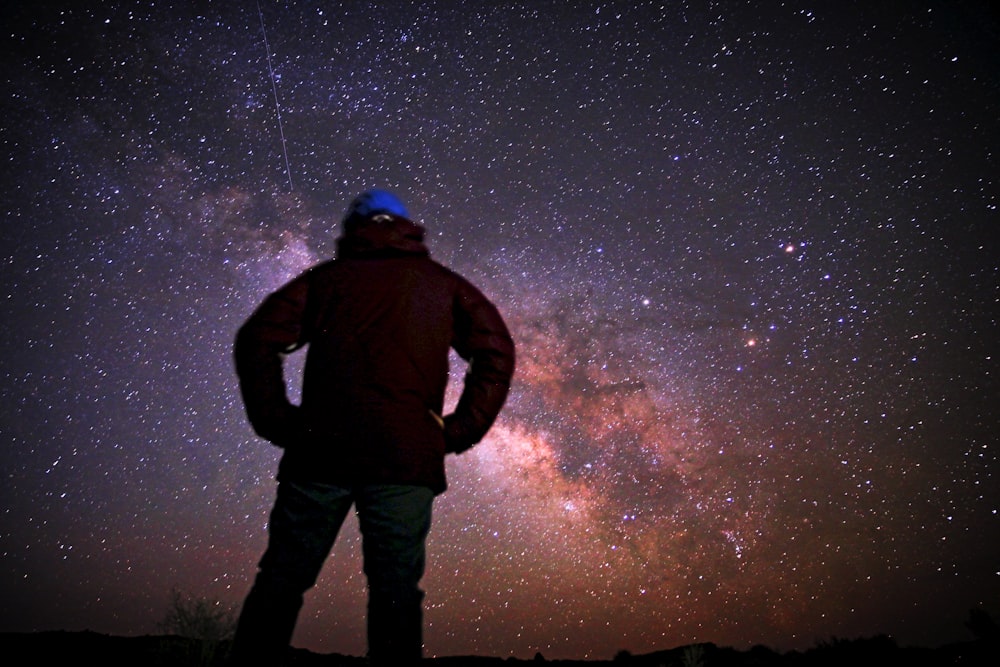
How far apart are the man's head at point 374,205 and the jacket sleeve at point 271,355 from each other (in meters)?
0.43

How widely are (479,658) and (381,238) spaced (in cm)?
475

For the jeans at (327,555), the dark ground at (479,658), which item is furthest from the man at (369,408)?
the dark ground at (479,658)

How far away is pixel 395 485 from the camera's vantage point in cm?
216

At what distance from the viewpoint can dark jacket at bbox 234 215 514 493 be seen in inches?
85.8

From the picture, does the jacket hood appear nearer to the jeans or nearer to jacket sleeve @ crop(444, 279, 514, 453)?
jacket sleeve @ crop(444, 279, 514, 453)

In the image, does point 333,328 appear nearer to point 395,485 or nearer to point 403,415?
point 403,415

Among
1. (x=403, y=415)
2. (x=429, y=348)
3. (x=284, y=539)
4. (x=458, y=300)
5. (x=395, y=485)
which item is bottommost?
(x=284, y=539)

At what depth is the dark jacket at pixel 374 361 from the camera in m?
2.18

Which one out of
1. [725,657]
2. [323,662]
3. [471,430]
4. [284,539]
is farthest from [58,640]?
[725,657]

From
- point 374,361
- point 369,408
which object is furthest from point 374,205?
point 369,408

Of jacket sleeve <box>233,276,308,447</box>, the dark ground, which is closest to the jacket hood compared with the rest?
jacket sleeve <box>233,276,308,447</box>

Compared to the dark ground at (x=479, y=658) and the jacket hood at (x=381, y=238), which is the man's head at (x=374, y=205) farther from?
the dark ground at (x=479, y=658)

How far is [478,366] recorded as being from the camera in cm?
278

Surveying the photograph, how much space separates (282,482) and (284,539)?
0.21 meters
